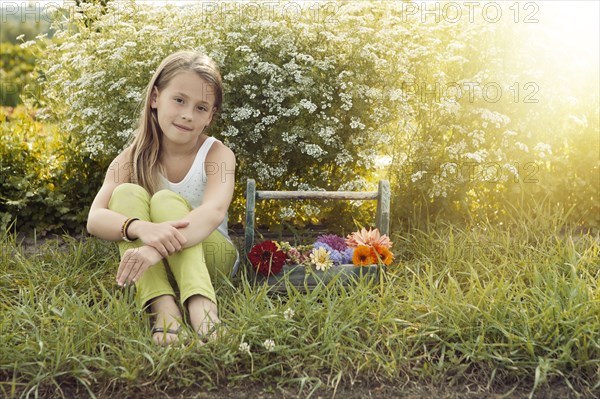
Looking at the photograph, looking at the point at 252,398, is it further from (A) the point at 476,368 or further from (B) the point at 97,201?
(B) the point at 97,201

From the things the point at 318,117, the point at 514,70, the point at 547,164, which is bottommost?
the point at 547,164

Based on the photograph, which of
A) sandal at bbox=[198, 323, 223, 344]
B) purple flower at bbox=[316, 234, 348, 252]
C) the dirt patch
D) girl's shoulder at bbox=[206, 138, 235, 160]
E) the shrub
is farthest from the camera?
the shrub

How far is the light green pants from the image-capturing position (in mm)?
2703

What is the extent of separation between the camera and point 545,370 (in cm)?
236

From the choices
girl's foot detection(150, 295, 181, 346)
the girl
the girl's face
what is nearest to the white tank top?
the girl

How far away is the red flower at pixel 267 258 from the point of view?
3.01 m

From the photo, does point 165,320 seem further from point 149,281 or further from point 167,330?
point 149,281

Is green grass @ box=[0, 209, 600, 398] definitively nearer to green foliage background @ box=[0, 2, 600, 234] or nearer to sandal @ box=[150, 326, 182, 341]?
sandal @ box=[150, 326, 182, 341]

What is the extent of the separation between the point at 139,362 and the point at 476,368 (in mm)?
1201

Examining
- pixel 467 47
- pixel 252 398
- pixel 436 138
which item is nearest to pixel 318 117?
pixel 436 138

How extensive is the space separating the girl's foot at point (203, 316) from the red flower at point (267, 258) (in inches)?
15.4

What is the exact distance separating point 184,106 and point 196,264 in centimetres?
73

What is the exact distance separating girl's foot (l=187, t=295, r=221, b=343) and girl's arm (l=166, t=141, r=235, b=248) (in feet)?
0.77

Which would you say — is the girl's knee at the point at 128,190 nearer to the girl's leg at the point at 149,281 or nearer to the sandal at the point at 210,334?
the girl's leg at the point at 149,281
